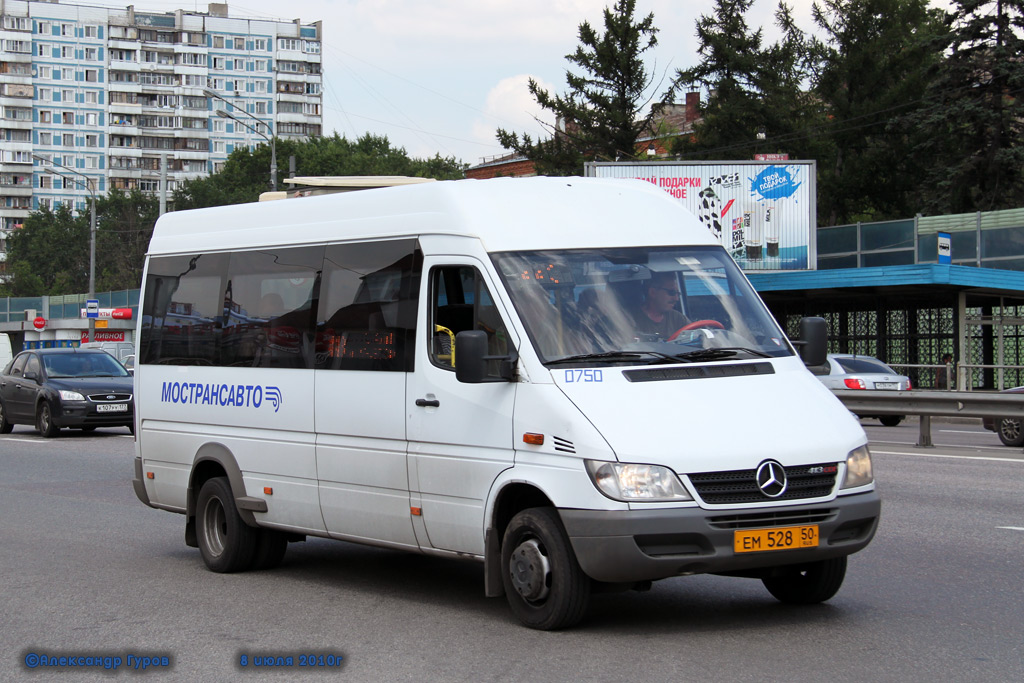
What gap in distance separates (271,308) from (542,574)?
10.8 ft

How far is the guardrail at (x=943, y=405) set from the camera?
A: 18406 mm

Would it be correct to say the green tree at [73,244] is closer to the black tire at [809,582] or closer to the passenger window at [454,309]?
the passenger window at [454,309]

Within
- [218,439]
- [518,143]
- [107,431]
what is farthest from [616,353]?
[518,143]

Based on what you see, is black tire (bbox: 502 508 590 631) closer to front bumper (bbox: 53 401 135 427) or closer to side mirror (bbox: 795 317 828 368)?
side mirror (bbox: 795 317 828 368)

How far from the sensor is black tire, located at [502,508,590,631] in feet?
22.0

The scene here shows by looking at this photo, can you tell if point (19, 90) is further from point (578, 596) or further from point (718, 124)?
point (578, 596)

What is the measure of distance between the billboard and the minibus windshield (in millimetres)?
33491

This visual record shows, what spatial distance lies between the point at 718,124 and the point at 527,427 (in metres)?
60.7

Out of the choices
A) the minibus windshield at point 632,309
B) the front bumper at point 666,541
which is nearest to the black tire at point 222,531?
the minibus windshield at point 632,309

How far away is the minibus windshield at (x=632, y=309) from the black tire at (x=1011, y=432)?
13.8m

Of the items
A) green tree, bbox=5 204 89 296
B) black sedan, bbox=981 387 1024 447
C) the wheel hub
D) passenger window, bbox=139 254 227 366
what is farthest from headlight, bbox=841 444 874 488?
green tree, bbox=5 204 89 296

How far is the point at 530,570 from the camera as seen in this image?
22.6ft

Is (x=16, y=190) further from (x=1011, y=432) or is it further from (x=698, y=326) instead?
(x=698, y=326)

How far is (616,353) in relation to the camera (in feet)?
23.2
